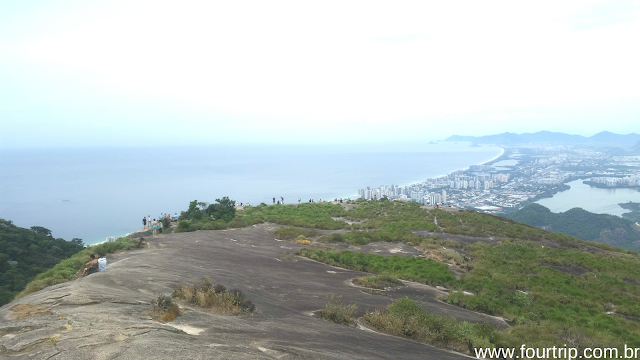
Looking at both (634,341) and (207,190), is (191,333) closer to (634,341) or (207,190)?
(634,341)

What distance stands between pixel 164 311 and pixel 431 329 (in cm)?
610

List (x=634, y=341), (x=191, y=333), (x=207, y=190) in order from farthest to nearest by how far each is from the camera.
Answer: (x=207, y=190) < (x=634, y=341) < (x=191, y=333)

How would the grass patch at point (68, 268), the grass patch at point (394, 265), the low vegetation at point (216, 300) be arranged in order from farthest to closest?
the grass patch at point (394, 265) < the grass patch at point (68, 268) < the low vegetation at point (216, 300)

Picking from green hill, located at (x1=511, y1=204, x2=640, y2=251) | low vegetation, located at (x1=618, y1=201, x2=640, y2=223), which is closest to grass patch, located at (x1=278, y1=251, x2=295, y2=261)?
green hill, located at (x1=511, y1=204, x2=640, y2=251)

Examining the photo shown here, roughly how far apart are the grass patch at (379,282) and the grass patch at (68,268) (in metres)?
Answer: 9.85

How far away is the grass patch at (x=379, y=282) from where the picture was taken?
12.1 m

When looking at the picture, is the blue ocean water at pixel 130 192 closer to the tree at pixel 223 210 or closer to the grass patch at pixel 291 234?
the tree at pixel 223 210

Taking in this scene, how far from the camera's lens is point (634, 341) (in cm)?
963

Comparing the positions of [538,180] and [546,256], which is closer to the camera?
[546,256]

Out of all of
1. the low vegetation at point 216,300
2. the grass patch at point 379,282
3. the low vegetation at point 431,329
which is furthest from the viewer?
the grass patch at point 379,282

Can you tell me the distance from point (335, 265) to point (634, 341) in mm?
10030

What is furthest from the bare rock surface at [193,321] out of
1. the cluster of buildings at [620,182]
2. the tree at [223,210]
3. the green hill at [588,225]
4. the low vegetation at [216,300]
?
the cluster of buildings at [620,182]

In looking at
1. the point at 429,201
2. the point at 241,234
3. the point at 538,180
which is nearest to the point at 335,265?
the point at 241,234

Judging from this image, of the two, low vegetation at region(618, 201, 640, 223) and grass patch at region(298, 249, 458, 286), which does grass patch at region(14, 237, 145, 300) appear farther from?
low vegetation at region(618, 201, 640, 223)
